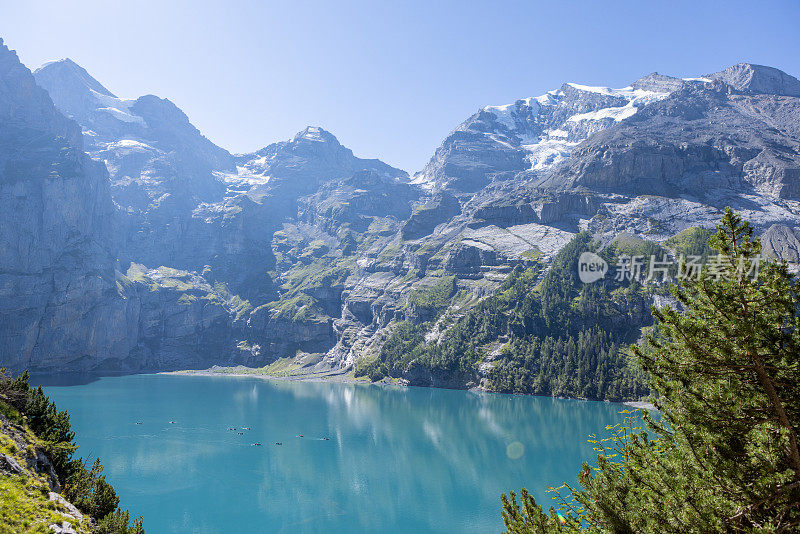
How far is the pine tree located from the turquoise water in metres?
44.3

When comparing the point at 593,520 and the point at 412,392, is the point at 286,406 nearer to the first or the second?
the point at 412,392

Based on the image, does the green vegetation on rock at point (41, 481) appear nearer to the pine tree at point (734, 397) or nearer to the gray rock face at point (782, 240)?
the pine tree at point (734, 397)

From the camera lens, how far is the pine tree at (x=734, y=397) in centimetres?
737

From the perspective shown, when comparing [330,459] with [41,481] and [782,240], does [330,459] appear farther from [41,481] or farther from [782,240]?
[782,240]

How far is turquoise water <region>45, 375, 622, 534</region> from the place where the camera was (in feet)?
Result: 165

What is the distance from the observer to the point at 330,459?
74.2 meters

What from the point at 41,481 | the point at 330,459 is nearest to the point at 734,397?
the point at 41,481

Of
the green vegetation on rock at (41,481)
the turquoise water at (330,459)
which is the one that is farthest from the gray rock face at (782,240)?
the green vegetation on rock at (41,481)

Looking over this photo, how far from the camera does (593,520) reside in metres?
11.7

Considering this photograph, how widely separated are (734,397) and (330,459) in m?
75.4

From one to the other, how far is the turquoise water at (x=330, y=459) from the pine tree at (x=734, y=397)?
145 feet

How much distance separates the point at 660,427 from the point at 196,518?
5420 cm

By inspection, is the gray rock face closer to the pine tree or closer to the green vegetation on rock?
the pine tree

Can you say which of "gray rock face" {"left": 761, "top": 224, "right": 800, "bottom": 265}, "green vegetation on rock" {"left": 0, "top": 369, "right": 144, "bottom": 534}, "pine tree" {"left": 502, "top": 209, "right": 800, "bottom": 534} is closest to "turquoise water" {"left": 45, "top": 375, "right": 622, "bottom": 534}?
"green vegetation on rock" {"left": 0, "top": 369, "right": 144, "bottom": 534}
